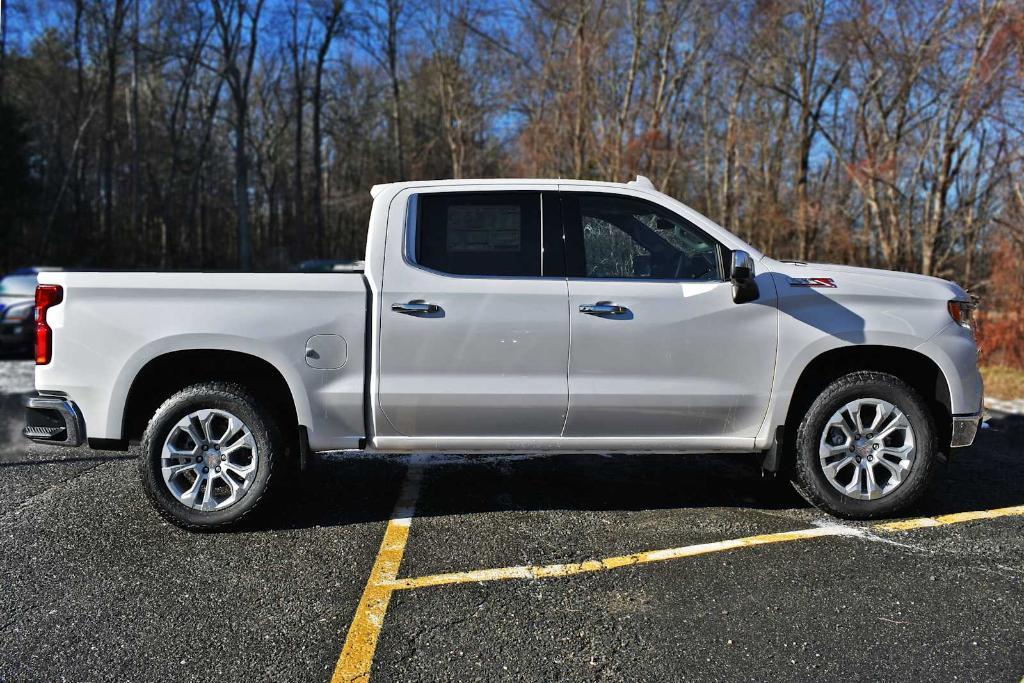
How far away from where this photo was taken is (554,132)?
1769 centimetres

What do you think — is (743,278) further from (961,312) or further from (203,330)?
(203,330)

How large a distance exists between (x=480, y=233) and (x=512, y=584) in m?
1.96

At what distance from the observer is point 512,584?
3.59 meters

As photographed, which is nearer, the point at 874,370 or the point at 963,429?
the point at 963,429

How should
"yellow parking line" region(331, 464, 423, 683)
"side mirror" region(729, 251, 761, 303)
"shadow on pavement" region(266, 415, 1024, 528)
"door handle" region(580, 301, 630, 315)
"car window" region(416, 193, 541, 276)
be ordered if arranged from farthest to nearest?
"shadow on pavement" region(266, 415, 1024, 528) < "car window" region(416, 193, 541, 276) < "door handle" region(580, 301, 630, 315) < "side mirror" region(729, 251, 761, 303) < "yellow parking line" region(331, 464, 423, 683)

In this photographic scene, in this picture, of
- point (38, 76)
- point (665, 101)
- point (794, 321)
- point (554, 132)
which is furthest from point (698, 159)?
point (38, 76)

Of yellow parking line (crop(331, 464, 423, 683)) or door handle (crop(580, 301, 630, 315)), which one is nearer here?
yellow parking line (crop(331, 464, 423, 683))

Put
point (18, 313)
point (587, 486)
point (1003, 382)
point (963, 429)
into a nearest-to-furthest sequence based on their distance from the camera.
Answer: point (963, 429) < point (587, 486) < point (1003, 382) < point (18, 313)

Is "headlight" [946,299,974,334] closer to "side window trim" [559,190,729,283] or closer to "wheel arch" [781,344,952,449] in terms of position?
"wheel arch" [781,344,952,449]

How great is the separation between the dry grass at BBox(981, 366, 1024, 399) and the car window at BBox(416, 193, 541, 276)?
6.90 meters

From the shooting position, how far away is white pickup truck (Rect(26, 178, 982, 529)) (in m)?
4.20

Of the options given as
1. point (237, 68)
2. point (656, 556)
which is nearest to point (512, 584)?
point (656, 556)

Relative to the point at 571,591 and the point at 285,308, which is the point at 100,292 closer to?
the point at 285,308

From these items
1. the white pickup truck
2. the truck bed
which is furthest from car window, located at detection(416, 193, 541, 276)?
the truck bed
